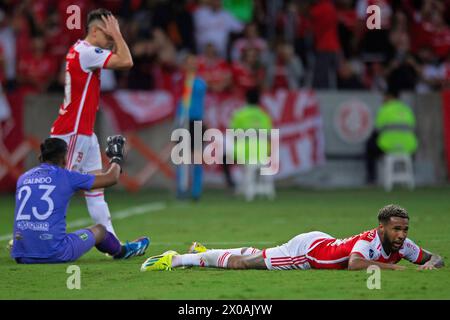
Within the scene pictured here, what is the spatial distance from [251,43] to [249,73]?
0.75 m

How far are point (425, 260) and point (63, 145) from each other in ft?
11.9

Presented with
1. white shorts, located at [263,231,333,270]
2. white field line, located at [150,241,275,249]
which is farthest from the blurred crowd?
white shorts, located at [263,231,333,270]

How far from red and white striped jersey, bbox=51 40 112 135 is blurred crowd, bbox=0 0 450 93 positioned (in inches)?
434

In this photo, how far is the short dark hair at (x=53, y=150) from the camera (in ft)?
34.6

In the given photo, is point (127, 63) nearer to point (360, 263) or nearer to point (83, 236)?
point (83, 236)

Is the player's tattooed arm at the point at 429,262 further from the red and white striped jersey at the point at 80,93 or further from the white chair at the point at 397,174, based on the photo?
the white chair at the point at 397,174

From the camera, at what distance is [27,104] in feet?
72.9

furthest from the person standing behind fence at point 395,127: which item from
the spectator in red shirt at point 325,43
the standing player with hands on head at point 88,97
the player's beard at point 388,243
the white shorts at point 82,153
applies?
the player's beard at point 388,243

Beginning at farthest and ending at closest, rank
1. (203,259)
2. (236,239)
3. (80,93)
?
(236,239)
(80,93)
(203,259)

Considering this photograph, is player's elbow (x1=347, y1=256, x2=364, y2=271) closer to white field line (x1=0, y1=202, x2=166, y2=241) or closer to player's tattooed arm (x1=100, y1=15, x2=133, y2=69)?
player's tattooed arm (x1=100, y1=15, x2=133, y2=69)

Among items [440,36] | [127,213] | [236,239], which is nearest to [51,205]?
[236,239]

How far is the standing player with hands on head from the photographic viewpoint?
11.6 metres

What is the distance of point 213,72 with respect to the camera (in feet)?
74.9
